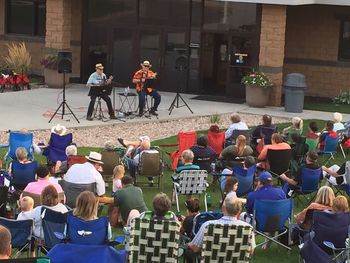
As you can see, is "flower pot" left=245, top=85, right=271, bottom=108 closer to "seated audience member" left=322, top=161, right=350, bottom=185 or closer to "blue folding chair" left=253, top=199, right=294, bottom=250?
"seated audience member" left=322, top=161, right=350, bottom=185

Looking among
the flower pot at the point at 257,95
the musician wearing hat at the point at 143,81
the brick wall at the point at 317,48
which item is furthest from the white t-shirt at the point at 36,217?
the brick wall at the point at 317,48

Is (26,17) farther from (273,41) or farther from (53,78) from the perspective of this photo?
(273,41)

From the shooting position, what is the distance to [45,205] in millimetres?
10570

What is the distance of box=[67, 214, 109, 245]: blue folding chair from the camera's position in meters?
9.61

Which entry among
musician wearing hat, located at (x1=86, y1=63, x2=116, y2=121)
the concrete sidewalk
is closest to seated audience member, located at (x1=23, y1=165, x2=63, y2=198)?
the concrete sidewalk

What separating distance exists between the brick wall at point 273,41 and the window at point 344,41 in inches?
128

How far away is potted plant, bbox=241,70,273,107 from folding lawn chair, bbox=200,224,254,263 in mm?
16268

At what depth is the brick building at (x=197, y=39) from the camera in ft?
90.4

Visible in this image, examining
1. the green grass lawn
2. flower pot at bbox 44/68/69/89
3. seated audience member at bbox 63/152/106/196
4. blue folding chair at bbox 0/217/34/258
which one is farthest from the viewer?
flower pot at bbox 44/68/69/89

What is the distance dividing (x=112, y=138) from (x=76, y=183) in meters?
7.86

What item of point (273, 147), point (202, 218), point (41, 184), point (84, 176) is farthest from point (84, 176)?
point (273, 147)

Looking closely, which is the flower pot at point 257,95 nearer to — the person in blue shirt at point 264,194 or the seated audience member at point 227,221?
the person in blue shirt at point 264,194

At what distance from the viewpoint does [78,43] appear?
97.5ft

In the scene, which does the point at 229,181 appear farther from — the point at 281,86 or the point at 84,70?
the point at 84,70
